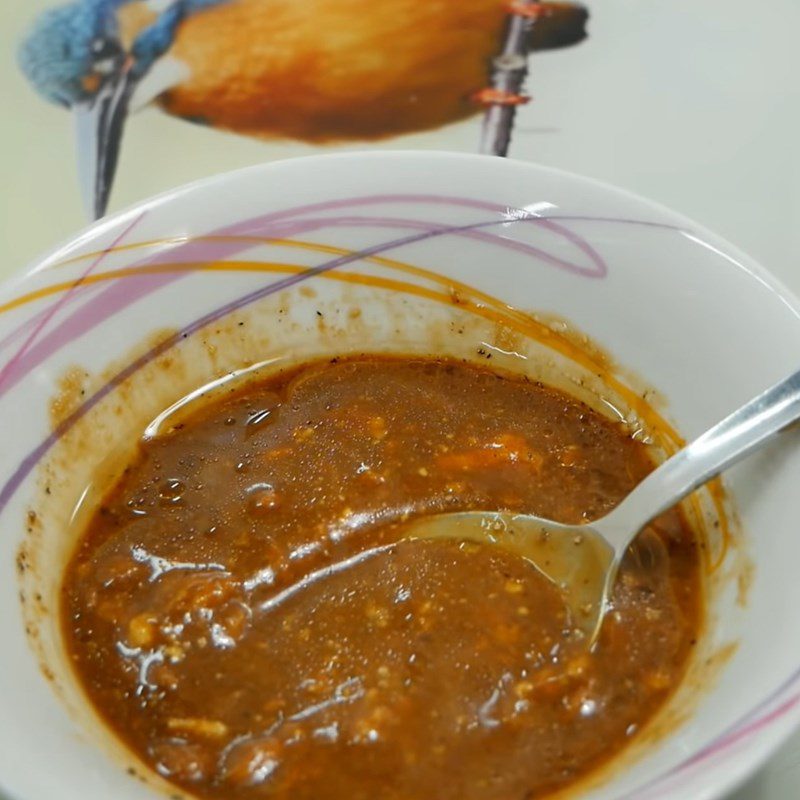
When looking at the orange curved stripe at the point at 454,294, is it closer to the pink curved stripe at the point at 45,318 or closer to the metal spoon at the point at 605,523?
the pink curved stripe at the point at 45,318

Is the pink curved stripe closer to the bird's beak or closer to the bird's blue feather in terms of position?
the bird's beak

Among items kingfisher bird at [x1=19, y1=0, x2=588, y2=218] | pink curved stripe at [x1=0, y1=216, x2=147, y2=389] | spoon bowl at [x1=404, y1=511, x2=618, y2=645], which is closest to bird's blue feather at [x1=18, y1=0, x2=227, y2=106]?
kingfisher bird at [x1=19, y1=0, x2=588, y2=218]

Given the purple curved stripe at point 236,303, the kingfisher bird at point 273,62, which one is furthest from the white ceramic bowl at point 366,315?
the kingfisher bird at point 273,62

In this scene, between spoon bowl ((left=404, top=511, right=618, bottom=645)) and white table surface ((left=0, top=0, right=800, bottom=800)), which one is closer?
spoon bowl ((left=404, top=511, right=618, bottom=645))

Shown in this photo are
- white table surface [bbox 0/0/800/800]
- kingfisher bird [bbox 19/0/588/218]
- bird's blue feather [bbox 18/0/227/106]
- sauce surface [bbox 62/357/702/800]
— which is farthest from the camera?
bird's blue feather [bbox 18/0/227/106]

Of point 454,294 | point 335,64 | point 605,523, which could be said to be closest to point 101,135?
point 335,64

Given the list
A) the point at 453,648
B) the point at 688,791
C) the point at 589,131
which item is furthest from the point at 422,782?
the point at 589,131

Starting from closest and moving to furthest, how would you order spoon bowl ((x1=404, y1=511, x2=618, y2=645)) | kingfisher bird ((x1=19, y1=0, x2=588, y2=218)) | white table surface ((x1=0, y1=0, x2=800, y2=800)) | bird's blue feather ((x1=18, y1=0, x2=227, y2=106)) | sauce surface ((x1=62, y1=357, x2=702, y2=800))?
sauce surface ((x1=62, y1=357, x2=702, y2=800)) < spoon bowl ((x1=404, y1=511, x2=618, y2=645)) < white table surface ((x1=0, y1=0, x2=800, y2=800)) < kingfisher bird ((x1=19, y1=0, x2=588, y2=218)) < bird's blue feather ((x1=18, y1=0, x2=227, y2=106))

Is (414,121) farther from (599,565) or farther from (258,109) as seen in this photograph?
(599,565)
